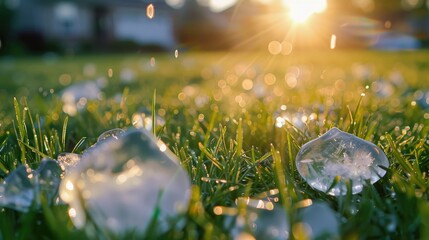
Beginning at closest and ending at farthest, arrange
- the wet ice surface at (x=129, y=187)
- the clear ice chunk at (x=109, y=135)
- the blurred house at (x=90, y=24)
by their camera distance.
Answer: the wet ice surface at (x=129, y=187) < the clear ice chunk at (x=109, y=135) < the blurred house at (x=90, y=24)

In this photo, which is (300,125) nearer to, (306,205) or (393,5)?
(306,205)

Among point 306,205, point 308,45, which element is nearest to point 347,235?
point 306,205

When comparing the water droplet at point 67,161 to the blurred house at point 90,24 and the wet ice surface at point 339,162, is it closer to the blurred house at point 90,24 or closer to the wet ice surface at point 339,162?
the wet ice surface at point 339,162

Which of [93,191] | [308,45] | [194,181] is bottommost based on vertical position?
[308,45]

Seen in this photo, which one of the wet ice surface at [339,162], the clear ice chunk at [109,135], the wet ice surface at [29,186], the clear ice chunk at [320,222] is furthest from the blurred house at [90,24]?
the clear ice chunk at [320,222]

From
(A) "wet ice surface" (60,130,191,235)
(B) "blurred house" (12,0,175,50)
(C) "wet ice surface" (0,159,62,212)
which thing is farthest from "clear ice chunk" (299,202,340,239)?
(B) "blurred house" (12,0,175,50)

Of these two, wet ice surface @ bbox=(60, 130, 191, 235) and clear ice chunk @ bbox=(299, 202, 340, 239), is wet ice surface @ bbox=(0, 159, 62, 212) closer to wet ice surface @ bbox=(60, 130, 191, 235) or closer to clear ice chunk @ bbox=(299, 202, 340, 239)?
wet ice surface @ bbox=(60, 130, 191, 235)
